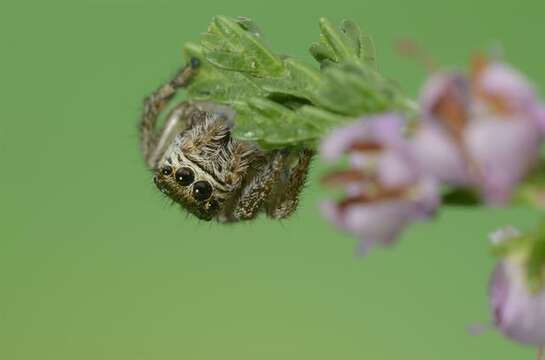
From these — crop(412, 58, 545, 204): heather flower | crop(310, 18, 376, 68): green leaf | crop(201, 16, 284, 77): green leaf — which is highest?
crop(310, 18, 376, 68): green leaf

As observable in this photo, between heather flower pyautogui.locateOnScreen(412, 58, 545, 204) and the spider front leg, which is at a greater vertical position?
the spider front leg

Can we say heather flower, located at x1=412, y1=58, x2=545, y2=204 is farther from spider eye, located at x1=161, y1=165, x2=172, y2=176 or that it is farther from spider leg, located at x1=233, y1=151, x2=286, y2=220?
spider eye, located at x1=161, y1=165, x2=172, y2=176

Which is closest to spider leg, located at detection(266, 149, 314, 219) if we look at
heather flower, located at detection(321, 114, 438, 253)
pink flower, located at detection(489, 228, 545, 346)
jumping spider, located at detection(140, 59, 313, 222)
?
jumping spider, located at detection(140, 59, 313, 222)

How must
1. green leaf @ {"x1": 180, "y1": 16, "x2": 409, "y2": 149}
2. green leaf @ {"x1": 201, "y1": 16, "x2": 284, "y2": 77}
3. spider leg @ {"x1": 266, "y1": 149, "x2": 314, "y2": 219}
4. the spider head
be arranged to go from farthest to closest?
the spider head, spider leg @ {"x1": 266, "y1": 149, "x2": 314, "y2": 219}, green leaf @ {"x1": 201, "y1": 16, "x2": 284, "y2": 77}, green leaf @ {"x1": 180, "y1": 16, "x2": 409, "y2": 149}

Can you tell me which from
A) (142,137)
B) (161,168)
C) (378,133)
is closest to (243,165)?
(161,168)

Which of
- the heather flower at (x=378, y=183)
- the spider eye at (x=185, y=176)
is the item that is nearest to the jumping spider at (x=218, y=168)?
the spider eye at (x=185, y=176)

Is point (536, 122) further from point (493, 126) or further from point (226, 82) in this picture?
point (226, 82)
